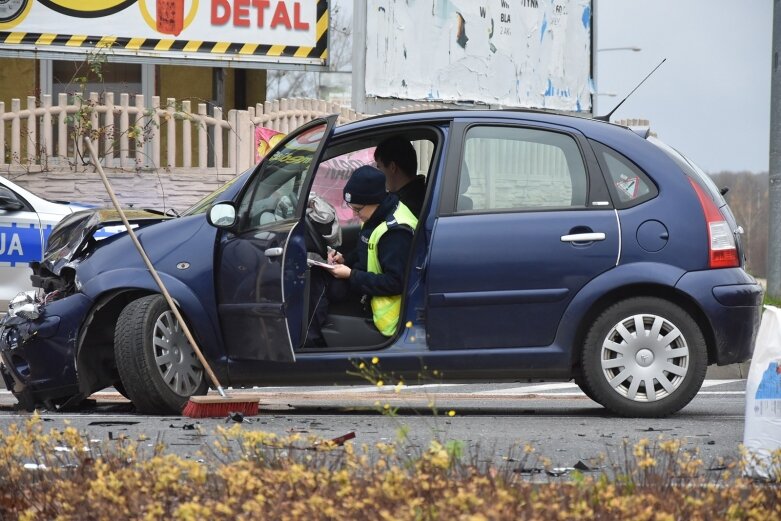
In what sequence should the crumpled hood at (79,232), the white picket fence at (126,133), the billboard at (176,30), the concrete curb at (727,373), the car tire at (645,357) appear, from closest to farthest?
the car tire at (645,357) < the crumpled hood at (79,232) < the concrete curb at (727,373) < the white picket fence at (126,133) < the billboard at (176,30)

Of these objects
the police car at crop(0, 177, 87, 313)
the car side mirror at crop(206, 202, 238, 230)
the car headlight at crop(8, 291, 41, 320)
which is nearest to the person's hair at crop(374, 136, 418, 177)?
the car side mirror at crop(206, 202, 238, 230)

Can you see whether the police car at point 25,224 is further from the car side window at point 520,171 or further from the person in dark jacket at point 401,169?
the car side window at point 520,171

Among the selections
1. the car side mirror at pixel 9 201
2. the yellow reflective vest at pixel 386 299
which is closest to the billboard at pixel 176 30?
the car side mirror at pixel 9 201

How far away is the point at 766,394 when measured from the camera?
17.8ft

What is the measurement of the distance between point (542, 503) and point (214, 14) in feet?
52.5

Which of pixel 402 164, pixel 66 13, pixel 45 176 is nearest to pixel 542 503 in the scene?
pixel 402 164

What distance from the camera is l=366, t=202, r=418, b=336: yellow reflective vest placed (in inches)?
299

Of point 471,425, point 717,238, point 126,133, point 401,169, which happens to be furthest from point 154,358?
point 126,133

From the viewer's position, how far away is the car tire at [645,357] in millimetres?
7398

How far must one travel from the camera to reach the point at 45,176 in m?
17.1

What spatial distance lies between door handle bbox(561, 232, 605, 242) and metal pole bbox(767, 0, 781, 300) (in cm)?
768

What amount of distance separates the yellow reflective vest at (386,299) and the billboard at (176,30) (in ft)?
39.1

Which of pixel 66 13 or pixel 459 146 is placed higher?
pixel 66 13

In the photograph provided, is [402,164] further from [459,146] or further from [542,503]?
[542,503]
